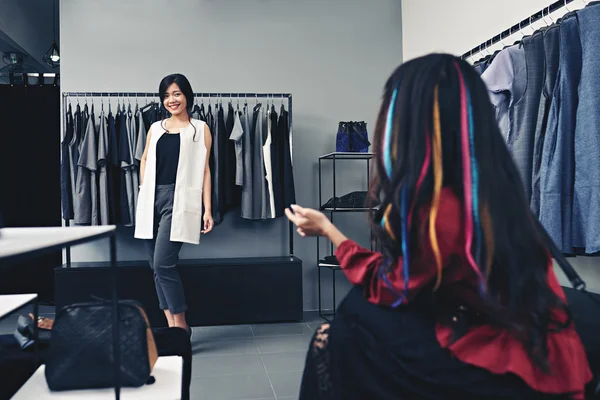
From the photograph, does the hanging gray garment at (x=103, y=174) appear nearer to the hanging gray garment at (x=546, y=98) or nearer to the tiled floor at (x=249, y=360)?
the tiled floor at (x=249, y=360)

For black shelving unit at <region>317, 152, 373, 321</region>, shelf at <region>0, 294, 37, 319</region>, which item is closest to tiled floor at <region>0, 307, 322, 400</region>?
black shelving unit at <region>317, 152, 373, 321</region>

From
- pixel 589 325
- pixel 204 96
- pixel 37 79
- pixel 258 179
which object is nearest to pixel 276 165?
pixel 258 179

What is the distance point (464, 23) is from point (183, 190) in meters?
2.15

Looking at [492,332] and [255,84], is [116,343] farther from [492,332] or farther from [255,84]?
[255,84]

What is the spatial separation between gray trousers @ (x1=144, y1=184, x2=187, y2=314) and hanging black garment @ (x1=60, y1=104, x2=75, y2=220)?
45.0 inches

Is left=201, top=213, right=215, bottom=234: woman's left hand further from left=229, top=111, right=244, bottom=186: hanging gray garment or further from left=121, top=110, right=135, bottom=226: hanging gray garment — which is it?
left=121, top=110, right=135, bottom=226: hanging gray garment

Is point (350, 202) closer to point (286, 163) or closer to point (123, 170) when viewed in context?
point (286, 163)

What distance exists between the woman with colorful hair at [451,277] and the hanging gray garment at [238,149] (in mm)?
2953

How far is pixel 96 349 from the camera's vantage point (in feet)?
3.66

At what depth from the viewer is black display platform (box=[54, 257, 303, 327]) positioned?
391 cm

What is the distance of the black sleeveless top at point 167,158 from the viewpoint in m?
3.29

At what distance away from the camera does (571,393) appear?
1.03m

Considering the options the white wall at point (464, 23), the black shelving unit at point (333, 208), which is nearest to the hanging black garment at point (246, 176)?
the black shelving unit at point (333, 208)

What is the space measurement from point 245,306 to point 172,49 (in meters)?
2.16
